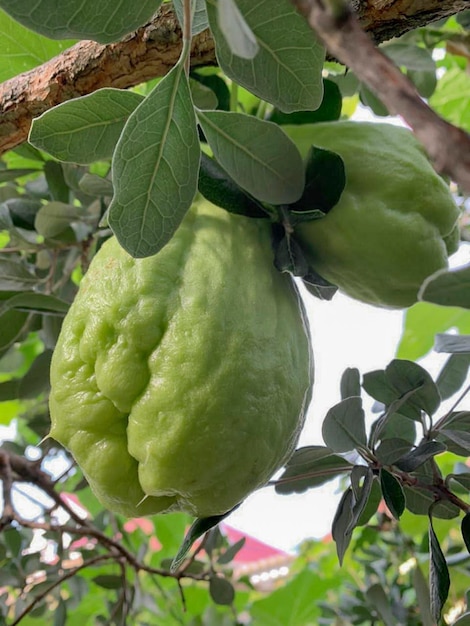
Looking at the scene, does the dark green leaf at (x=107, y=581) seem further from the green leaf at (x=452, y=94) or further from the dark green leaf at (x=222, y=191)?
the green leaf at (x=452, y=94)

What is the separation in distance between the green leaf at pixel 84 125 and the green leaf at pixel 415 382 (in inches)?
11.1

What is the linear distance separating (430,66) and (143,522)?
1399mm

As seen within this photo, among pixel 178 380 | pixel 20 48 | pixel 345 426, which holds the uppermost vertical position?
pixel 20 48

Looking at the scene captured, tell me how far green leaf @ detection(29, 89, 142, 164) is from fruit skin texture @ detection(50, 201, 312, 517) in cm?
7

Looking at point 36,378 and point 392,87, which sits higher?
point 392,87

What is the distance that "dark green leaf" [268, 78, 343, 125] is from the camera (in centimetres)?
58

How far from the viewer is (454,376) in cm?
64

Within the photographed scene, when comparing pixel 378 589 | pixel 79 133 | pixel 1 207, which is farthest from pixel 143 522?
pixel 79 133

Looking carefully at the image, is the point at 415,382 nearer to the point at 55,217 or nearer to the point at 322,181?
the point at 322,181

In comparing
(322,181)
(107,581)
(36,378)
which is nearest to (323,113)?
(322,181)

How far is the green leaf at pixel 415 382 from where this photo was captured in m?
0.56

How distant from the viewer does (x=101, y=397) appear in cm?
44

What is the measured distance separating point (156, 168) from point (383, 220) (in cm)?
18

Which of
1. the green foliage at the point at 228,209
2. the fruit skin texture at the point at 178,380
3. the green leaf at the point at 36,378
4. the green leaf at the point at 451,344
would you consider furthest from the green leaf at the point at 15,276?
the green leaf at the point at 451,344
